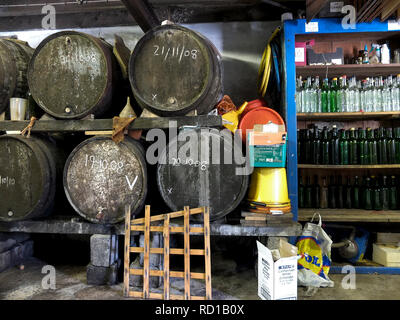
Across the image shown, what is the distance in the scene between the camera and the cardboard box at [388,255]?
2.95 metres

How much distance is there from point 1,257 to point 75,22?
3270 mm

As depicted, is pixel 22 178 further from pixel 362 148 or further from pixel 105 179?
pixel 362 148

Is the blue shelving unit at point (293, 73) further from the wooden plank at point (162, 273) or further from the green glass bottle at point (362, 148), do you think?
the wooden plank at point (162, 273)

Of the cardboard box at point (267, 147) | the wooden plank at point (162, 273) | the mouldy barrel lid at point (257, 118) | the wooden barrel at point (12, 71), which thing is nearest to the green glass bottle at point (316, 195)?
the mouldy barrel lid at point (257, 118)

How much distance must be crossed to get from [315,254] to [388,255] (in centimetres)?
101

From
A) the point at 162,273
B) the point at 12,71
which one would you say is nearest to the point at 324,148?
the point at 162,273

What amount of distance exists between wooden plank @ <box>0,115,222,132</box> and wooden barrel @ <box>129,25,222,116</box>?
3.6 inches

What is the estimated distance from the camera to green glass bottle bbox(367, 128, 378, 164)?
3277mm

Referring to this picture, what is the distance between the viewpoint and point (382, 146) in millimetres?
3268

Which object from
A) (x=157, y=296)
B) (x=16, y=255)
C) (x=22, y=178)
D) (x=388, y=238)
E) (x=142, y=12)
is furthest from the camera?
(x=388, y=238)

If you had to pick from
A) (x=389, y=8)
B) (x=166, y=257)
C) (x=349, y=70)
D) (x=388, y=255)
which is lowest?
(x=388, y=255)

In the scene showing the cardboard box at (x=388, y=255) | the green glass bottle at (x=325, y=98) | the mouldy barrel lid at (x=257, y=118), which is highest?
the green glass bottle at (x=325, y=98)

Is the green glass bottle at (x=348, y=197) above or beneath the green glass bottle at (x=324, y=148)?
beneath

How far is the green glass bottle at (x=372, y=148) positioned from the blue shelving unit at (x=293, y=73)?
1087 mm
